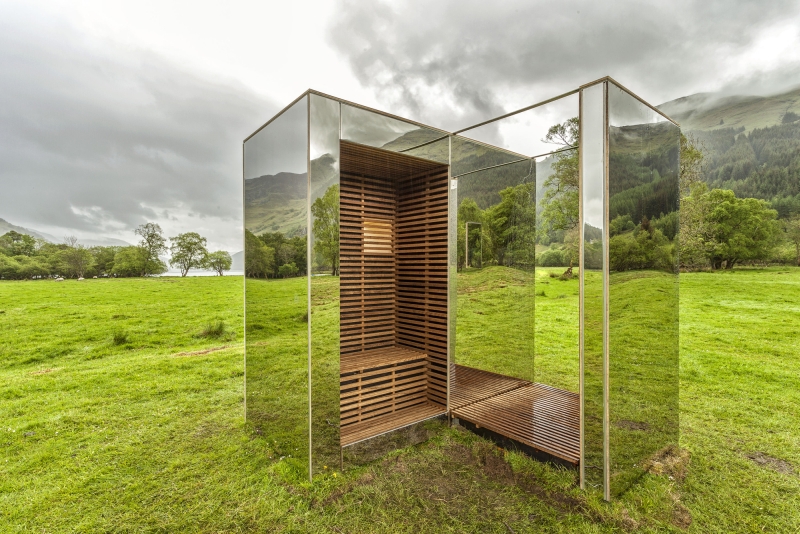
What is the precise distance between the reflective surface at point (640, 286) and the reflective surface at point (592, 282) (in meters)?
0.08

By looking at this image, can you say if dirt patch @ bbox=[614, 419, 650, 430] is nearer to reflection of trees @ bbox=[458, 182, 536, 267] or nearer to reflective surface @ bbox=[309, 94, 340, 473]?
reflective surface @ bbox=[309, 94, 340, 473]

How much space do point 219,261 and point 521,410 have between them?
1312 centimetres

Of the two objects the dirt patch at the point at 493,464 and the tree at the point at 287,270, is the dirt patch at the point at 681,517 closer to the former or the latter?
the dirt patch at the point at 493,464

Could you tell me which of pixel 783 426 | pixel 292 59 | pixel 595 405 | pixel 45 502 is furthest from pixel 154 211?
pixel 783 426

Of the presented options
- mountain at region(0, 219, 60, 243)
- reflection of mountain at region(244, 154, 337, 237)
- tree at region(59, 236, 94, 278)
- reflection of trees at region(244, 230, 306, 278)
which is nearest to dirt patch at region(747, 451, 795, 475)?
reflection of trees at region(244, 230, 306, 278)

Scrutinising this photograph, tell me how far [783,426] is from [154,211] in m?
21.4

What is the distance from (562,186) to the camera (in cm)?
473

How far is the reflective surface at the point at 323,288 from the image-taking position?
2938 mm

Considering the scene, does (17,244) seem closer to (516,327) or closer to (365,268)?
(365,268)

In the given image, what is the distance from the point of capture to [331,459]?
9.85ft

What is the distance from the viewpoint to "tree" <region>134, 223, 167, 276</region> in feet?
43.2

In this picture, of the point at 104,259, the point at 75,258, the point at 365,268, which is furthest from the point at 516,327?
the point at 75,258

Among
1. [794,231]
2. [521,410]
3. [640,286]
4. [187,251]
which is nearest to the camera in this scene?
[640,286]

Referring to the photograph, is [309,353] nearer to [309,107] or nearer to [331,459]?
[331,459]
